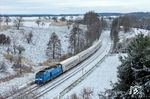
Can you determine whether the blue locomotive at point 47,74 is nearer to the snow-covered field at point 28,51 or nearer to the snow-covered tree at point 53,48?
the snow-covered field at point 28,51

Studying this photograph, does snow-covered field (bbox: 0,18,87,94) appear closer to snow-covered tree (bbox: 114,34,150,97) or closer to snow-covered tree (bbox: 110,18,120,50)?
snow-covered tree (bbox: 110,18,120,50)

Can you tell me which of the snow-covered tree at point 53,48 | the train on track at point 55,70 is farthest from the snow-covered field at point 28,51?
the train on track at point 55,70

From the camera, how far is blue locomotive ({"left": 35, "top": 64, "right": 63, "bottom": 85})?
44.9 metres

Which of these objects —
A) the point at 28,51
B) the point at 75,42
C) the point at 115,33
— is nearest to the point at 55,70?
the point at 28,51

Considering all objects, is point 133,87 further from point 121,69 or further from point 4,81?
point 4,81

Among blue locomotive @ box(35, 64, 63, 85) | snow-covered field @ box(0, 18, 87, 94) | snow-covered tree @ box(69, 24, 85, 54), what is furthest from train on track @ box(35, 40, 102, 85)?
snow-covered tree @ box(69, 24, 85, 54)

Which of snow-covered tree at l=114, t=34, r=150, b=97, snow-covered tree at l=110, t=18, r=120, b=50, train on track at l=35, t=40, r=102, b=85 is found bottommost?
snow-covered tree at l=110, t=18, r=120, b=50

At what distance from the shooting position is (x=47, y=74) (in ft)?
153

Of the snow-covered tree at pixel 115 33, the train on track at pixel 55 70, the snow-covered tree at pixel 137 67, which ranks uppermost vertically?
the snow-covered tree at pixel 137 67

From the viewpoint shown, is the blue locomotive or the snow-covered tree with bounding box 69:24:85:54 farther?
the snow-covered tree with bounding box 69:24:85:54

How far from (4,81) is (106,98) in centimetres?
3137

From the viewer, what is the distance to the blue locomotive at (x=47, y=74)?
44.9 m

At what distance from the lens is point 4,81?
4753 cm

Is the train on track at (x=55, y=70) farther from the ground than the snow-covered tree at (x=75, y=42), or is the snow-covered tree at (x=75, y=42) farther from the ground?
the train on track at (x=55, y=70)
